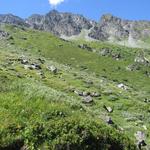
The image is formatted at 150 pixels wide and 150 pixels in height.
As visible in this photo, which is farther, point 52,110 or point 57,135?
point 52,110

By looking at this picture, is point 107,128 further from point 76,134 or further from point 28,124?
point 28,124

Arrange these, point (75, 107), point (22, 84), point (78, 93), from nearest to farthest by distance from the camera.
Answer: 1. point (75, 107)
2. point (22, 84)
3. point (78, 93)

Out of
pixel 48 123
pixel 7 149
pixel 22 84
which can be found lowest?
pixel 7 149

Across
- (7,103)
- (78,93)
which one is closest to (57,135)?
(7,103)

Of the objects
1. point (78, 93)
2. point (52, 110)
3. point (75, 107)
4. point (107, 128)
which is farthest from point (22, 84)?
point (78, 93)

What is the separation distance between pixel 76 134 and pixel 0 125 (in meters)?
3.03

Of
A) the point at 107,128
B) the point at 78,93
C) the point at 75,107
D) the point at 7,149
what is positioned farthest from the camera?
the point at 78,93

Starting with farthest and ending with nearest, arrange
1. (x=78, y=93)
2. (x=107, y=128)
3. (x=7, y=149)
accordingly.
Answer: (x=78, y=93) → (x=107, y=128) → (x=7, y=149)

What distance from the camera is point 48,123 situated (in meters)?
17.2

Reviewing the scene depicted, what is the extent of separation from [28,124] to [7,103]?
2.19m

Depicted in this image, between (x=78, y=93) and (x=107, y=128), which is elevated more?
(x=78, y=93)

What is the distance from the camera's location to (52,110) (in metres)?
18.5

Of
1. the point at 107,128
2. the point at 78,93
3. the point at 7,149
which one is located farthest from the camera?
the point at 78,93

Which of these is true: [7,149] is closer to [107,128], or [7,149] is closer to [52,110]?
[52,110]
